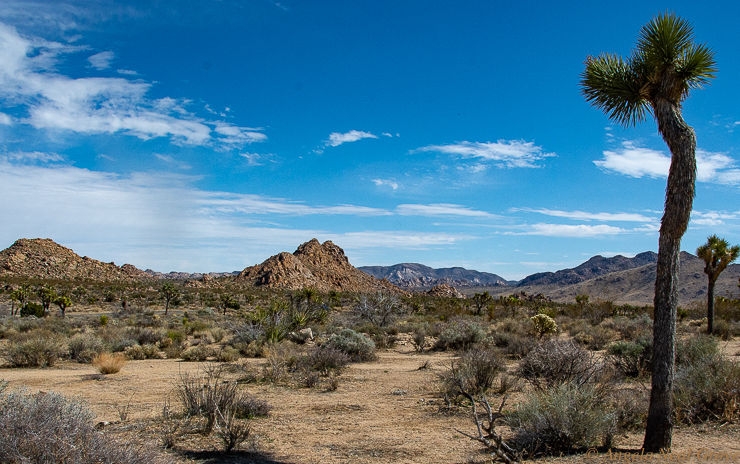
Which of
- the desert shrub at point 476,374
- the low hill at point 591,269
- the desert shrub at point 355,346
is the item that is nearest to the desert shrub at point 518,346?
the desert shrub at point 355,346

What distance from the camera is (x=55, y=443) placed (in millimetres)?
3961

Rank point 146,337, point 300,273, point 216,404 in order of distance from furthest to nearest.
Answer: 1. point 300,273
2. point 146,337
3. point 216,404

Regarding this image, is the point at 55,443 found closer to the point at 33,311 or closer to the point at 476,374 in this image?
the point at 476,374

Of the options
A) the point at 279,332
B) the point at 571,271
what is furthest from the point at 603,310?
the point at 571,271

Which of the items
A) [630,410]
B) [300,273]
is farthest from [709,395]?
[300,273]

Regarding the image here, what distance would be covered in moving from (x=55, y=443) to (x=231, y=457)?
2866 millimetres

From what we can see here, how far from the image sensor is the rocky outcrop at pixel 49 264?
245 feet

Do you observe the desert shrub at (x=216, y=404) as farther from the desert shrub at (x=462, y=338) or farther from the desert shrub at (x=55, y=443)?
the desert shrub at (x=462, y=338)

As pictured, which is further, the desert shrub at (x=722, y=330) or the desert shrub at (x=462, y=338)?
the desert shrub at (x=722, y=330)

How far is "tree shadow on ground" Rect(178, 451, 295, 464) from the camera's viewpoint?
20.2 feet

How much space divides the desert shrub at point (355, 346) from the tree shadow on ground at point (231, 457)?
9453 mm

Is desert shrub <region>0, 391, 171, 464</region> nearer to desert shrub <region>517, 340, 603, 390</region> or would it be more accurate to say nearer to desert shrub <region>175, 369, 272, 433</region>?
desert shrub <region>175, 369, 272, 433</region>

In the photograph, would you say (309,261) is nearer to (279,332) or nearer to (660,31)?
(279,332)

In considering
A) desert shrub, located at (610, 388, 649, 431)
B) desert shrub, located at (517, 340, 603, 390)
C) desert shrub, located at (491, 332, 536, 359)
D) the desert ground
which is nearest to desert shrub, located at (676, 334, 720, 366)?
desert shrub, located at (517, 340, 603, 390)
